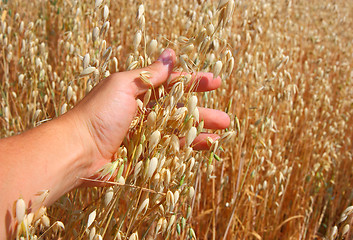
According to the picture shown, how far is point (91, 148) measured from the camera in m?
0.88

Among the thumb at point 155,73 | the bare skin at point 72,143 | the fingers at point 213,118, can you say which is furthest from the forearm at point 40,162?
the fingers at point 213,118

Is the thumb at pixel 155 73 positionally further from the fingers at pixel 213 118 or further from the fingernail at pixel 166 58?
the fingers at pixel 213 118

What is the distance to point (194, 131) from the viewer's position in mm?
713

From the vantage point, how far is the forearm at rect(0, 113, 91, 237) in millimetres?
669

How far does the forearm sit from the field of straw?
0.21 feet

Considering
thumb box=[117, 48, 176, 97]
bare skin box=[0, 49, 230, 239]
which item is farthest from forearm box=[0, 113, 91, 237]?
thumb box=[117, 48, 176, 97]

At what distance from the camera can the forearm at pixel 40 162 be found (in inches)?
26.4

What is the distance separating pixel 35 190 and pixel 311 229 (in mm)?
1245

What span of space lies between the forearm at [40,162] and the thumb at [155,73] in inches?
6.8

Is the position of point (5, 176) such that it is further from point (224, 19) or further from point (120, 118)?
point (224, 19)

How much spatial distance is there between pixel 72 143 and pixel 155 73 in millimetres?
265

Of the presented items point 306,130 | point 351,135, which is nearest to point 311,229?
point 306,130

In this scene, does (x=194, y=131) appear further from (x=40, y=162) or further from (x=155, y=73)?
(x=40, y=162)

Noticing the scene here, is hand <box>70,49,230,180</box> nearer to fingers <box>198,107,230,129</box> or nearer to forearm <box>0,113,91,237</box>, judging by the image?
forearm <box>0,113,91,237</box>
